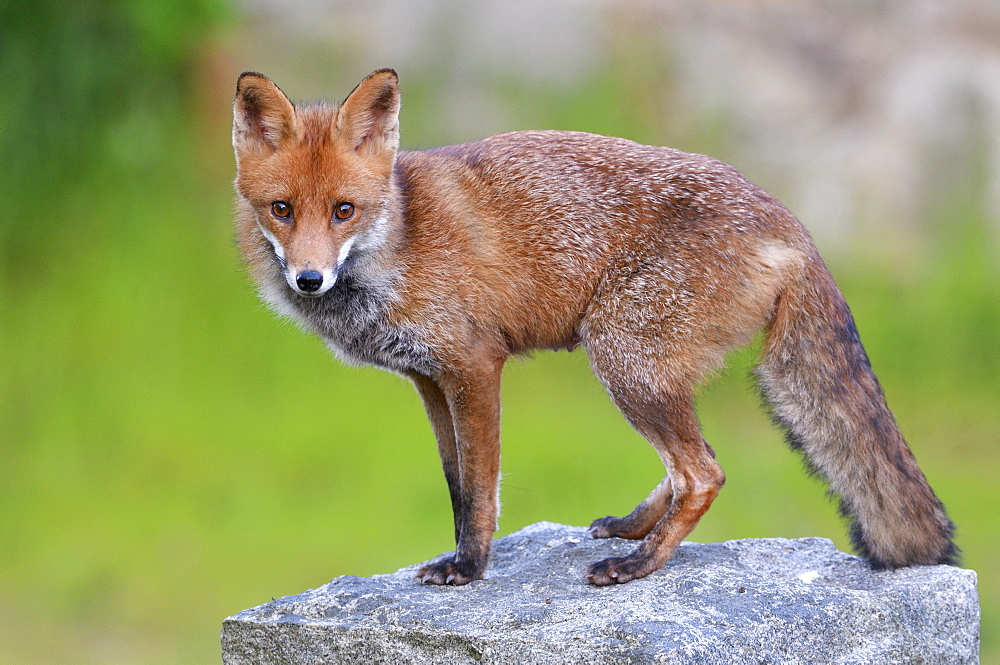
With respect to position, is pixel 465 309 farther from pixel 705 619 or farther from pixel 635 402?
pixel 705 619

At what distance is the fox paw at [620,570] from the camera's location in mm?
5211

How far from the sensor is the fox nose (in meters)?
4.59

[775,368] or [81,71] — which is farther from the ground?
[81,71]

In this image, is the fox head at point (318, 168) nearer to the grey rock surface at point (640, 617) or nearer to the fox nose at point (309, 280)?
the fox nose at point (309, 280)

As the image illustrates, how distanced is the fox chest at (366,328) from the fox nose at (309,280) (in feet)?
1.85

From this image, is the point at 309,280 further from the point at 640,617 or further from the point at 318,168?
the point at 640,617

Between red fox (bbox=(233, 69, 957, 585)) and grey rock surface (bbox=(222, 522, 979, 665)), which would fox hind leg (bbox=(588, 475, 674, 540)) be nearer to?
grey rock surface (bbox=(222, 522, 979, 665))

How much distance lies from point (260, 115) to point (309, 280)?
855 millimetres

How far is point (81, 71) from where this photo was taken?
Result: 9539 millimetres

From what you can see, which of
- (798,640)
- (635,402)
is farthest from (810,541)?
(635,402)

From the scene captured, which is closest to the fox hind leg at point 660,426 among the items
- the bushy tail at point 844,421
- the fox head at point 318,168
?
the bushy tail at point 844,421

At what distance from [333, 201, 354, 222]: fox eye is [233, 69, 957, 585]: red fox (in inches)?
3.8

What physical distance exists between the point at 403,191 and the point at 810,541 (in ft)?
9.36

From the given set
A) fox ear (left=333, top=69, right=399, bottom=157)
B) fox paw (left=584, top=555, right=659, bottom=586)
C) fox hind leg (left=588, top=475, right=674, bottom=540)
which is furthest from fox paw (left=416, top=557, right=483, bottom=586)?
fox ear (left=333, top=69, right=399, bottom=157)
